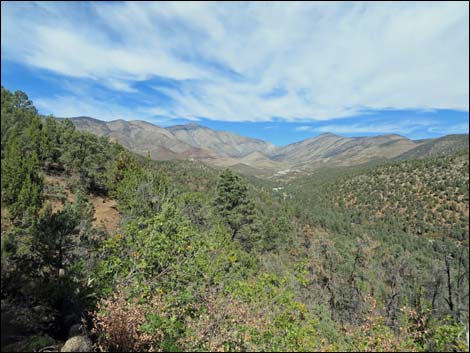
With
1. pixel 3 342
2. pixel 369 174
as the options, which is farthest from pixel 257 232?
pixel 369 174

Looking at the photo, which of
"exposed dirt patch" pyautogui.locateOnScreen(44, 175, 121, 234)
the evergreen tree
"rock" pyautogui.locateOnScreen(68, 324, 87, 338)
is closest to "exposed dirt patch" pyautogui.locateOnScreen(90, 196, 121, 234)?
"exposed dirt patch" pyautogui.locateOnScreen(44, 175, 121, 234)

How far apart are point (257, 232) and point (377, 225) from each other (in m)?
71.4

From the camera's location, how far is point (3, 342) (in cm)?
457

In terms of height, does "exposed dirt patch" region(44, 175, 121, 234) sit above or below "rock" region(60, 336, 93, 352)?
above

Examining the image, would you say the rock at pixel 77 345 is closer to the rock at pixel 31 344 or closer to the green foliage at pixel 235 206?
the rock at pixel 31 344

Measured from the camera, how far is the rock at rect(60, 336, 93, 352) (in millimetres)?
5081

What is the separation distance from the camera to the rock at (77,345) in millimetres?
5081

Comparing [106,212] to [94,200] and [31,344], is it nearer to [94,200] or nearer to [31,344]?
[94,200]

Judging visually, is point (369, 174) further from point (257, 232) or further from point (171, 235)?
point (171, 235)

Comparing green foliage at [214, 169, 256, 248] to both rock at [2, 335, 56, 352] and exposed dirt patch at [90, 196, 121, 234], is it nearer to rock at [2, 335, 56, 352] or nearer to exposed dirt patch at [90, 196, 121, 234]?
exposed dirt patch at [90, 196, 121, 234]

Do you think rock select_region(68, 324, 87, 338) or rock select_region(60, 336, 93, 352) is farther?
rock select_region(68, 324, 87, 338)

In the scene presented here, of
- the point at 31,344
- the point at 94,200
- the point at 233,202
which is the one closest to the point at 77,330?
the point at 31,344

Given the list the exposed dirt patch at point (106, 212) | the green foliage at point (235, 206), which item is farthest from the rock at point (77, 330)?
the exposed dirt patch at point (106, 212)

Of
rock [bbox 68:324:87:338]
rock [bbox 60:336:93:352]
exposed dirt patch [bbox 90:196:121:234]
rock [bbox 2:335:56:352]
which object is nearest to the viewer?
rock [bbox 2:335:56:352]
